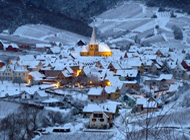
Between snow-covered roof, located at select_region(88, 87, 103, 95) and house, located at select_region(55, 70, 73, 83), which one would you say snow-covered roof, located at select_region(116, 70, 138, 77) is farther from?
snow-covered roof, located at select_region(88, 87, 103, 95)

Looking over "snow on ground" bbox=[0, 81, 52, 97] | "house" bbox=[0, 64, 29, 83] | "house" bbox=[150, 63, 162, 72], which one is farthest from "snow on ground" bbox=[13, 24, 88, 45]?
"snow on ground" bbox=[0, 81, 52, 97]

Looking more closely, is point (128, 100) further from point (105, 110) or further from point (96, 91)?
point (105, 110)

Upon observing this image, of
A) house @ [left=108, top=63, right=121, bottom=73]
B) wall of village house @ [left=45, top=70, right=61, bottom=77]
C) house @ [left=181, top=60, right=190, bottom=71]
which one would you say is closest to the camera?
wall of village house @ [left=45, top=70, right=61, bottom=77]

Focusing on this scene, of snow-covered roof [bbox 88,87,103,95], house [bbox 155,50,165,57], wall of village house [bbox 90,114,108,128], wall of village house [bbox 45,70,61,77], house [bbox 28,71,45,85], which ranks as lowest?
wall of village house [bbox 90,114,108,128]

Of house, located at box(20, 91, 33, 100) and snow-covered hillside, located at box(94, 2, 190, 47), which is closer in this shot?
house, located at box(20, 91, 33, 100)

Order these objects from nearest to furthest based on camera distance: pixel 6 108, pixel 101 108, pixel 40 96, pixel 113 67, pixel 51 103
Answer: pixel 101 108 < pixel 6 108 < pixel 51 103 < pixel 40 96 < pixel 113 67

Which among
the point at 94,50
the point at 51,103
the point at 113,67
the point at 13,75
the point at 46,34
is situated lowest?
the point at 51,103

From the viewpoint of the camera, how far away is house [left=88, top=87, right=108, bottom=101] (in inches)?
1103

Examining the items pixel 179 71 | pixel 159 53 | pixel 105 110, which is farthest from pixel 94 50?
pixel 105 110

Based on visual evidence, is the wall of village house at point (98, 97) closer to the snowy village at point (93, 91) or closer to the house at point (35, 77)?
the snowy village at point (93, 91)

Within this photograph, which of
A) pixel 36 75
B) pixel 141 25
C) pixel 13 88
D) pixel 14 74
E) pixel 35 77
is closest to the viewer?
pixel 13 88

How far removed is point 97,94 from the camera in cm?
2800

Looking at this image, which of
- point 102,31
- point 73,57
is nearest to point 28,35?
point 102,31

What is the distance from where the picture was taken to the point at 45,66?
37844 millimetres
